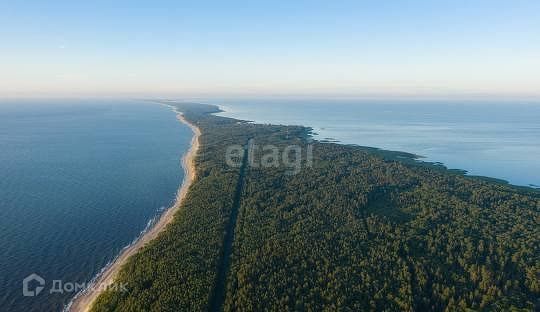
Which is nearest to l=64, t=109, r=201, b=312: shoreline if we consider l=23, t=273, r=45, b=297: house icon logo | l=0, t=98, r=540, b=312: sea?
l=0, t=98, r=540, b=312: sea

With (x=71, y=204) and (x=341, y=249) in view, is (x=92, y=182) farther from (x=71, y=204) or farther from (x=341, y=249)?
(x=341, y=249)

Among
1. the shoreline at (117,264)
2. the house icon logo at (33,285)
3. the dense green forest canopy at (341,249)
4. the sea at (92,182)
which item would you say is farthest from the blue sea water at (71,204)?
the dense green forest canopy at (341,249)

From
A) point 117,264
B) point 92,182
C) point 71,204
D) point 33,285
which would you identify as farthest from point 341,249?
point 92,182

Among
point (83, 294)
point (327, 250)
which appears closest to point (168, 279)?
point (83, 294)

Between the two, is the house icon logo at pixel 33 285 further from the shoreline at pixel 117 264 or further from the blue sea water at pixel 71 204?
the shoreline at pixel 117 264


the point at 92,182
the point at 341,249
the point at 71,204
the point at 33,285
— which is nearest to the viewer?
the point at 33,285

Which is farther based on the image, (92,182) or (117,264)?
(92,182)
